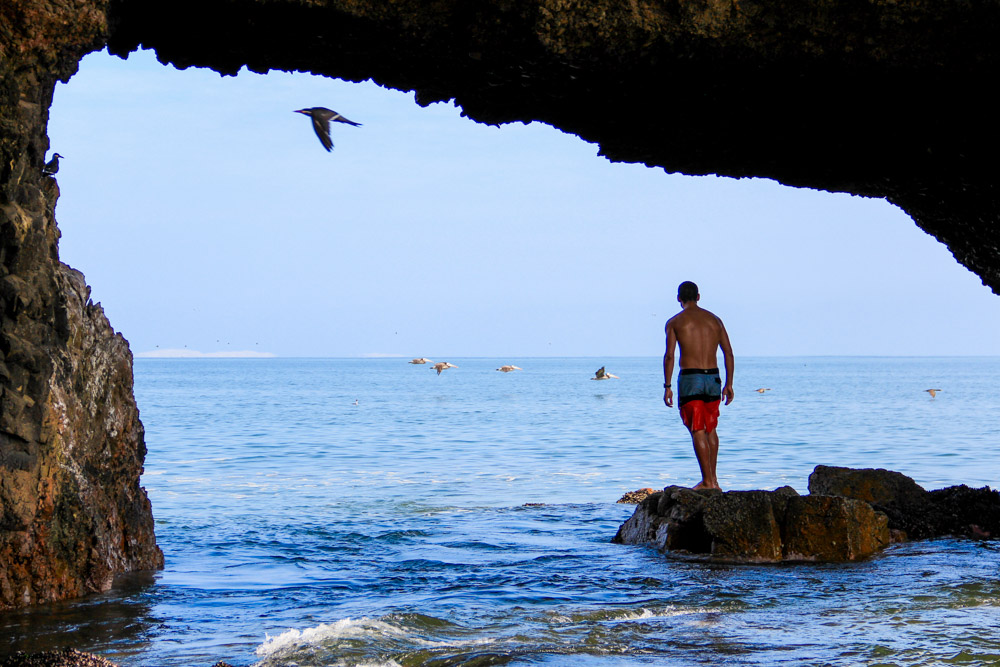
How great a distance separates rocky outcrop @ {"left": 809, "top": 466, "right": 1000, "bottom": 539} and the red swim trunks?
1.30 m

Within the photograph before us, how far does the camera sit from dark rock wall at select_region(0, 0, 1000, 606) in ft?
15.9

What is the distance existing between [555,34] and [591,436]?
62.5ft

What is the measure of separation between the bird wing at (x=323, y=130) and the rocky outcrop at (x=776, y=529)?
12.4 ft

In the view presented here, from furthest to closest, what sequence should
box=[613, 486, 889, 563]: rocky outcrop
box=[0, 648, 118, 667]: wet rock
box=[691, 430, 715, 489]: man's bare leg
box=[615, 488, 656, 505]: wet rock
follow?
box=[615, 488, 656, 505]: wet rock, box=[691, 430, 715, 489]: man's bare leg, box=[613, 486, 889, 563]: rocky outcrop, box=[0, 648, 118, 667]: wet rock

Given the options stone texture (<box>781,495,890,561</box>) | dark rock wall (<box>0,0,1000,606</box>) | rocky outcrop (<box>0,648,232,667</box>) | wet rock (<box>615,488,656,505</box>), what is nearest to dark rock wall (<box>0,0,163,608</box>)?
dark rock wall (<box>0,0,1000,606</box>)

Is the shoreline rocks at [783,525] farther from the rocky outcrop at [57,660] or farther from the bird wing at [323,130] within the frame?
the rocky outcrop at [57,660]

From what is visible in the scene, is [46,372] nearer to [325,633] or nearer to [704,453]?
[325,633]

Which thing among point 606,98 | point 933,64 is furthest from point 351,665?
point 933,64

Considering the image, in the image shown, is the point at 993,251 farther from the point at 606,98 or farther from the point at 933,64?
the point at 606,98

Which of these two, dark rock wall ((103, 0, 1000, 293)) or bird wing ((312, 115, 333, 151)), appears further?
bird wing ((312, 115, 333, 151))

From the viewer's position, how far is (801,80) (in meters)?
5.71

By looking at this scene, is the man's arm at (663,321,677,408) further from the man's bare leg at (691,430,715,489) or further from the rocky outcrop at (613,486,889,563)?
the rocky outcrop at (613,486,889,563)

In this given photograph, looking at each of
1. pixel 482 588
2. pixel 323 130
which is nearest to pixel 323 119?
pixel 323 130

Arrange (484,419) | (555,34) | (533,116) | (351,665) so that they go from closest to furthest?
(351,665), (555,34), (533,116), (484,419)
